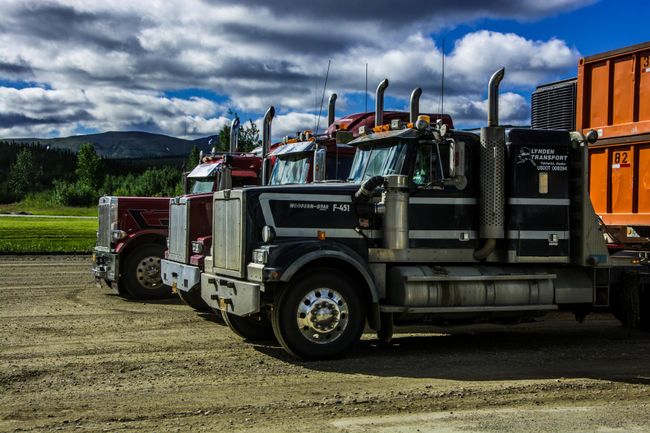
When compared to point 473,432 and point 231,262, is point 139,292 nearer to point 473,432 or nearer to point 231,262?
point 231,262

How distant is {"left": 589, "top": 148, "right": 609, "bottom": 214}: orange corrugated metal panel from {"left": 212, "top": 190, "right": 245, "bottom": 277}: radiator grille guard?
5.66m

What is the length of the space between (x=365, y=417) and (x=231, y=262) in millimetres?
3596

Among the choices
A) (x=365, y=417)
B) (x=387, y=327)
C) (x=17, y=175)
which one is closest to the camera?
(x=365, y=417)

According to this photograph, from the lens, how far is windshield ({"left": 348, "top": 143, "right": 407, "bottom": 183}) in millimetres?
10125

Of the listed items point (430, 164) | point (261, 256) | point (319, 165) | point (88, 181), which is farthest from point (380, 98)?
point (88, 181)

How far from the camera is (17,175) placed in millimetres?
164750

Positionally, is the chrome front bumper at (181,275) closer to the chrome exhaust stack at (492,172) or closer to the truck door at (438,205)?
the truck door at (438,205)

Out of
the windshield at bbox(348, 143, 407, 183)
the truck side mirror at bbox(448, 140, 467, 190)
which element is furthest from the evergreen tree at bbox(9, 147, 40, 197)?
the truck side mirror at bbox(448, 140, 467, 190)

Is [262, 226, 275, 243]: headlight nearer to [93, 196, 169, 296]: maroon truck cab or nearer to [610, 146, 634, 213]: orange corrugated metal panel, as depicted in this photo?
[610, 146, 634, 213]: orange corrugated metal panel

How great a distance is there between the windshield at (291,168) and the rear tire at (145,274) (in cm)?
309

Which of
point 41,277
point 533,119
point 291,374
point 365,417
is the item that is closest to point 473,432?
point 365,417

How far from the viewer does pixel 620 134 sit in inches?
472

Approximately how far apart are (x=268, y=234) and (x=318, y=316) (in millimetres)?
1103

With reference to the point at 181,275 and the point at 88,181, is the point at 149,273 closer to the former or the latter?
the point at 181,275
